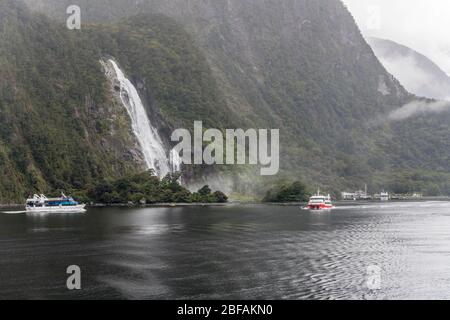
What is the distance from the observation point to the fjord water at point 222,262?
Answer: 140ft

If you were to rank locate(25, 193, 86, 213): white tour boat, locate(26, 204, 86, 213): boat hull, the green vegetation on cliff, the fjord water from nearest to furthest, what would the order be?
the fjord water < locate(26, 204, 86, 213): boat hull < locate(25, 193, 86, 213): white tour boat < the green vegetation on cliff

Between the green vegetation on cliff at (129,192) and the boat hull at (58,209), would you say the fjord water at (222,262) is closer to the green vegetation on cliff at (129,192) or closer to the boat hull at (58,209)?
the boat hull at (58,209)

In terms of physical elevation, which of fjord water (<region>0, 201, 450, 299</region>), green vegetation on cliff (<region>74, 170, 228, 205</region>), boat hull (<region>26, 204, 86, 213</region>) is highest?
green vegetation on cliff (<region>74, 170, 228, 205</region>)

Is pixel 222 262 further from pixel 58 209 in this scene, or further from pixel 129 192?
pixel 129 192

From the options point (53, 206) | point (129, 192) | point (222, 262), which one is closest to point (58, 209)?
point (53, 206)

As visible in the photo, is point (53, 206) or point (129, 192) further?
point (129, 192)

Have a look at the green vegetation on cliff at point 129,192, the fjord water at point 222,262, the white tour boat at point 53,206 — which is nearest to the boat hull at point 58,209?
the white tour boat at point 53,206

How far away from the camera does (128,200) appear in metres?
186

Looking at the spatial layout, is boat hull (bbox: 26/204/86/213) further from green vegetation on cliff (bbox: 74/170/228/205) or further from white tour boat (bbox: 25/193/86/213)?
green vegetation on cliff (bbox: 74/170/228/205)

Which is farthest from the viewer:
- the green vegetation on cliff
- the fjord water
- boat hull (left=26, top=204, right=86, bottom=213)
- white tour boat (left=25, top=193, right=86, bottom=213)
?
the green vegetation on cliff

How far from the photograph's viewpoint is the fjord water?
4272 cm

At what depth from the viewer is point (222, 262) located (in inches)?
2159

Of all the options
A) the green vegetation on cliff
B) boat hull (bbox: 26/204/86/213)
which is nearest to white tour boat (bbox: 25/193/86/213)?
boat hull (bbox: 26/204/86/213)

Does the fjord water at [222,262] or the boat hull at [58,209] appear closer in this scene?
the fjord water at [222,262]
